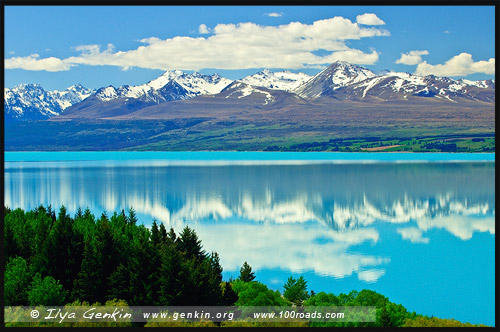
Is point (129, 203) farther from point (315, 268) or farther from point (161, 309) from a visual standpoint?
point (161, 309)

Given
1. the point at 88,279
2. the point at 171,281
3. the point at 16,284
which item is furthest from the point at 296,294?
the point at 16,284

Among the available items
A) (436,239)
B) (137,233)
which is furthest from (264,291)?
(436,239)


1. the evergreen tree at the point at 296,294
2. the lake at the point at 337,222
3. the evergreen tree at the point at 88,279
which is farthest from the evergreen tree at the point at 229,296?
the lake at the point at 337,222

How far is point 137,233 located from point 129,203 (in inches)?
1530

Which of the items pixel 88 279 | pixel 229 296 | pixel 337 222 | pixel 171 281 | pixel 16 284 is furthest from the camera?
pixel 337 222

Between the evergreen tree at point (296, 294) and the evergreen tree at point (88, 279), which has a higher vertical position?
the evergreen tree at point (88, 279)

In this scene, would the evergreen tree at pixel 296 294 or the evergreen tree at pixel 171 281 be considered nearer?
the evergreen tree at pixel 171 281

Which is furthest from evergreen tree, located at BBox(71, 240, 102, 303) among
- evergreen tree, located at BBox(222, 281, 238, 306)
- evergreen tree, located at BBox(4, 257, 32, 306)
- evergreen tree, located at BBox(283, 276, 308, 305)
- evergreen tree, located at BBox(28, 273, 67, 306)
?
evergreen tree, located at BBox(283, 276, 308, 305)

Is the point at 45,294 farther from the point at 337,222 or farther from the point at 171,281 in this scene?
the point at 337,222

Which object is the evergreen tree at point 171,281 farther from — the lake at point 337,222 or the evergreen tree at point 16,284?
the lake at point 337,222

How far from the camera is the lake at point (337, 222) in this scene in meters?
38.2

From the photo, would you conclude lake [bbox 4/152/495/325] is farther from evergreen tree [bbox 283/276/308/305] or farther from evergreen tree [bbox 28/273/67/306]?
evergreen tree [bbox 28/273/67/306]

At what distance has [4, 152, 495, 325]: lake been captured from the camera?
3819 cm

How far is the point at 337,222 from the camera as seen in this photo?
203 feet
